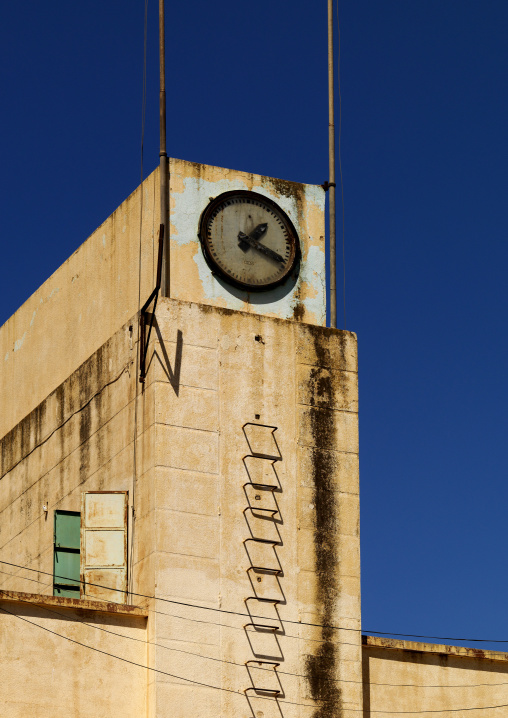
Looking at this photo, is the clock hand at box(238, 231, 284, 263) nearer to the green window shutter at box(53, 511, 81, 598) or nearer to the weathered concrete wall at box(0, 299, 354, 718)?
the weathered concrete wall at box(0, 299, 354, 718)

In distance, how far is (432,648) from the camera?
2777 centimetres

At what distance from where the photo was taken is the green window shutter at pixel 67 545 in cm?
2748

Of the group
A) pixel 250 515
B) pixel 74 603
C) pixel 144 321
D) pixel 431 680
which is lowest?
pixel 431 680

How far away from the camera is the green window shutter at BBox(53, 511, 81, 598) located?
27484mm

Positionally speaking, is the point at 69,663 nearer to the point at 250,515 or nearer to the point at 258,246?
the point at 250,515

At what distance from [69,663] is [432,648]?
6980mm

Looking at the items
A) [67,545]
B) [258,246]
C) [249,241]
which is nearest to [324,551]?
[67,545]

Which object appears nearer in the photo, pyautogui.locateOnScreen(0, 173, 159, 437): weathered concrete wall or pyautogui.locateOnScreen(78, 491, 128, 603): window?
pyautogui.locateOnScreen(78, 491, 128, 603): window

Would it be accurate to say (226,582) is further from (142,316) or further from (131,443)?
(142,316)

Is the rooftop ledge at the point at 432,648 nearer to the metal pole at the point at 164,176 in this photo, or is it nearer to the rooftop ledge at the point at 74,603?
the rooftop ledge at the point at 74,603

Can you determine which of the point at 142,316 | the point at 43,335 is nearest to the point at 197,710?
the point at 142,316

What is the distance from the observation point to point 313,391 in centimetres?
2770

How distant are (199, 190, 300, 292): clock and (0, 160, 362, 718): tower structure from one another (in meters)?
0.04

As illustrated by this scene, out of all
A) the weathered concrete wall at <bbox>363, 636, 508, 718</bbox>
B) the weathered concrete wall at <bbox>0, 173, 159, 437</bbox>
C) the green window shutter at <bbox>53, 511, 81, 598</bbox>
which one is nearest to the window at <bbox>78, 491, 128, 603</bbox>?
the green window shutter at <bbox>53, 511, 81, 598</bbox>
